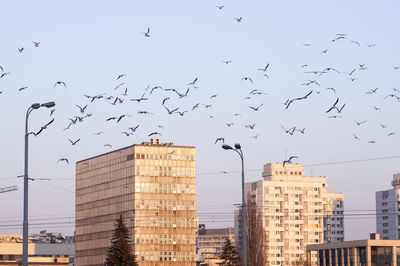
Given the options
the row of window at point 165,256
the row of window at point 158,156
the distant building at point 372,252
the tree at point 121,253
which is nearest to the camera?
the tree at point 121,253

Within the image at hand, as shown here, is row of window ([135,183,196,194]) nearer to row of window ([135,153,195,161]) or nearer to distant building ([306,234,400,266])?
row of window ([135,153,195,161])

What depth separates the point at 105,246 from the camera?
183m

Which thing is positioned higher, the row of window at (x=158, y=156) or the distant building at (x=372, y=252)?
the row of window at (x=158, y=156)

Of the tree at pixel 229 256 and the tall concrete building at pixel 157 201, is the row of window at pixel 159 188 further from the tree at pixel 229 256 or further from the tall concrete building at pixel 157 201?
the tree at pixel 229 256

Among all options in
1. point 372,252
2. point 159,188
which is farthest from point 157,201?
point 372,252

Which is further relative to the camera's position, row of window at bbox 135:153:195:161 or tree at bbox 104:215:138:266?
row of window at bbox 135:153:195:161

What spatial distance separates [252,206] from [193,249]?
14083 mm

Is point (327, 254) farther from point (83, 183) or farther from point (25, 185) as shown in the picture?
point (25, 185)

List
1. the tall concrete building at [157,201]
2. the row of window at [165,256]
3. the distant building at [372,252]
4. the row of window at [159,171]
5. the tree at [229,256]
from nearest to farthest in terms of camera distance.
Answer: the tree at [229,256] → the row of window at [165,256] → the tall concrete building at [157,201] → the row of window at [159,171] → the distant building at [372,252]

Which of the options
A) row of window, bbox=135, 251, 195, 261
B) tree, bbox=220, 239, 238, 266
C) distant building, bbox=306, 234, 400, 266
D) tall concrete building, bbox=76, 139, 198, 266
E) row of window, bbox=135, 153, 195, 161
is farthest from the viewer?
distant building, bbox=306, 234, 400, 266

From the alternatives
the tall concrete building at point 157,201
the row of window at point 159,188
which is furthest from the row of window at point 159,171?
the row of window at point 159,188

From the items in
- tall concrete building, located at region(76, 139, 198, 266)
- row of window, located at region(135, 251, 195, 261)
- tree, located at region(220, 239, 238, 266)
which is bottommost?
row of window, located at region(135, 251, 195, 261)

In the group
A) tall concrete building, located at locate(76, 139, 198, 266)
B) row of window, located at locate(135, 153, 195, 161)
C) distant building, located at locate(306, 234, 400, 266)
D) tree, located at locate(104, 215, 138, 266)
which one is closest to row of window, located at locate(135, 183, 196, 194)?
tall concrete building, located at locate(76, 139, 198, 266)

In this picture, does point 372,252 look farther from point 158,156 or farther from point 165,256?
point 158,156
